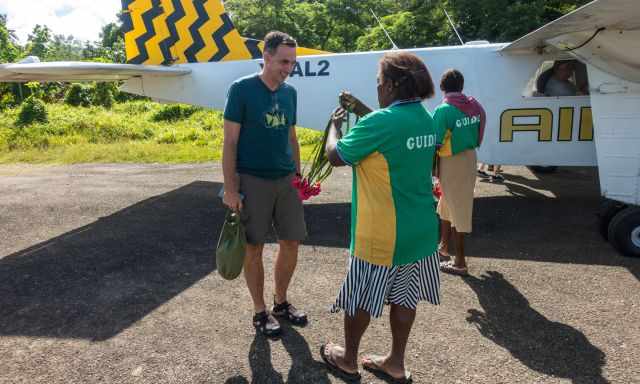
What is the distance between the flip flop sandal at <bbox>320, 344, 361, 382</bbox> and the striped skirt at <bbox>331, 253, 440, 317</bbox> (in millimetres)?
436

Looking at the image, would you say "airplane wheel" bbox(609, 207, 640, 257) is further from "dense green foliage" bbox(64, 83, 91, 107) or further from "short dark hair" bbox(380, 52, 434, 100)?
"dense green foliage" bbox(64, 83, 91, 107)

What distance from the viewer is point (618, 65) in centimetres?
500

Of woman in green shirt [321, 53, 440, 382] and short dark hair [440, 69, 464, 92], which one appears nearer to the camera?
woman in green shirt [321, 53, 440, 382]

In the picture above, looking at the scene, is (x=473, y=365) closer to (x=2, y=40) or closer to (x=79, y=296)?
Result: (x=79, y=296)

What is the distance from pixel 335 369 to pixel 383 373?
29cm

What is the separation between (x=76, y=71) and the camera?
20.4ft

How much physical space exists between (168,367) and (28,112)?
16990 millimetres

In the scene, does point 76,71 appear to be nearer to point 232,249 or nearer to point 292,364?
point 232,249

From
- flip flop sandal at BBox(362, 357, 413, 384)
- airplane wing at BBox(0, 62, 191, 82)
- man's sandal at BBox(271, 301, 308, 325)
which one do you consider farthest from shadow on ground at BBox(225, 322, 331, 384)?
airplane wing at BBox(0, 62, 191, 82)

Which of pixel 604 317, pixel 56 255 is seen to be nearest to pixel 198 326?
pixel 56 255

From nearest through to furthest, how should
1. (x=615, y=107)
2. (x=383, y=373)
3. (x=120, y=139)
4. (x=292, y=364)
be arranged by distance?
1. (x=383, y=373)
2. (x=292, y=364)
3. (x=615, y=107)
4. (x=120, y=139)

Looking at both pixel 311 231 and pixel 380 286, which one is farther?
pixel 311 231

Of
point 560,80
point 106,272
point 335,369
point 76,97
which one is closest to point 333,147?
point 335,369

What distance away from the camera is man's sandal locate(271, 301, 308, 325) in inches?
131
